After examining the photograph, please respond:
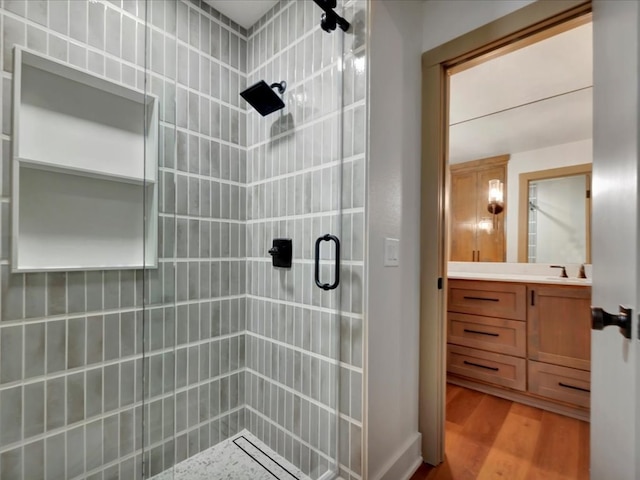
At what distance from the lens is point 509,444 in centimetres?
168

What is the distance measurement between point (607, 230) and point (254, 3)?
1.91 m

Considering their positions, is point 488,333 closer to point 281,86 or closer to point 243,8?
point 281,86

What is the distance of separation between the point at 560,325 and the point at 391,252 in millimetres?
1750

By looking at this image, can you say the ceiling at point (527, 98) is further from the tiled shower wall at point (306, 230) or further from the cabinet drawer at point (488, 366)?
the cabinet drawer at point (488, 366)

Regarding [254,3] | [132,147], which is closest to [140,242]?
[132,147]

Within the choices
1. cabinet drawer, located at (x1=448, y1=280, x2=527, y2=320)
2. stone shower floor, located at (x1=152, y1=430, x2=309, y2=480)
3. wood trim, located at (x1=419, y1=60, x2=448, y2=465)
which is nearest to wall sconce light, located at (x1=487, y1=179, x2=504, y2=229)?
cabinet drawer, located at (x1=448, y1=280, x2=527, y2=320)

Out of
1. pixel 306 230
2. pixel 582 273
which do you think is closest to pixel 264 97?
pixel 306 230

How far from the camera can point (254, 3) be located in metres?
1.57

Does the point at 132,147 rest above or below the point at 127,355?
above

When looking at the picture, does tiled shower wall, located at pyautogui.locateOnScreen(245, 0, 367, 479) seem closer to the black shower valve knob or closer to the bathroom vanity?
the black shower valve knob

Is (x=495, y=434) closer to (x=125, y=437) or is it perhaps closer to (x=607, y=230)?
(x=607, y=230)

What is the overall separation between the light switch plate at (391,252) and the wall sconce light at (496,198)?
88.5 inches

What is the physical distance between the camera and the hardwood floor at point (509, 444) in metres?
1.46

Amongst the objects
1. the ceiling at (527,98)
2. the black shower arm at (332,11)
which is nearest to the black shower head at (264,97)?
the black shower arm at (332,11)
